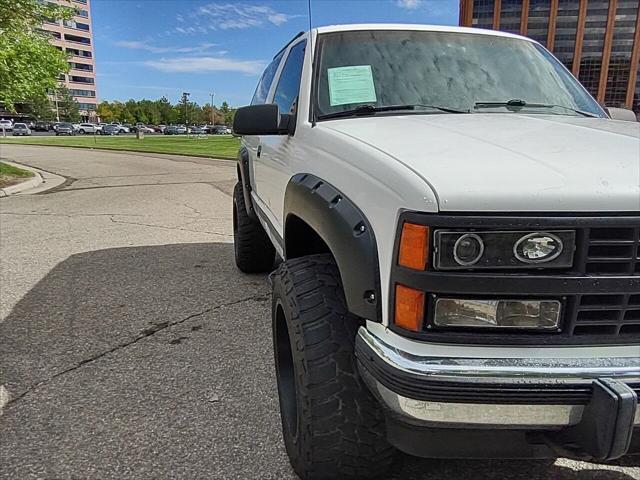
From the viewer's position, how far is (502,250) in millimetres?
1395

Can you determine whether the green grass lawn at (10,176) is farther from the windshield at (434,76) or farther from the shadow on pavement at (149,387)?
the windshield at (434,76)

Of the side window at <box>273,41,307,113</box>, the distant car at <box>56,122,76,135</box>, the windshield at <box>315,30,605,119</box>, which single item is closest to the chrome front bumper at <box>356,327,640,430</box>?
the windshield at <box>315,30,605,119</box>

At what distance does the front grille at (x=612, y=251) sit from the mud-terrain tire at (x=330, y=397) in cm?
79

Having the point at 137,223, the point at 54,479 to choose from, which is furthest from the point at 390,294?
the point at 137,223

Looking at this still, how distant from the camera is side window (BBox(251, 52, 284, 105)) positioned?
421 cm

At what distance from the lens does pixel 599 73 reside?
68.0 m

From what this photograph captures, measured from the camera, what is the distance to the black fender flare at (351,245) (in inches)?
61.0

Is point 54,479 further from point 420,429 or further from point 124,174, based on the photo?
point 124,174

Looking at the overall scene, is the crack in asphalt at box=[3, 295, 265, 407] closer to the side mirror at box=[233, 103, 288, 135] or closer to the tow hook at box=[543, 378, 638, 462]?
the side mirror at box=[233, 103, 288, 135]

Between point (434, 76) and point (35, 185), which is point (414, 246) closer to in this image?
point (434, 76)

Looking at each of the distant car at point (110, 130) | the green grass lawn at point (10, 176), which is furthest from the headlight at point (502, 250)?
the distant car at point (110, 130)

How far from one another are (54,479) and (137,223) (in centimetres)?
596

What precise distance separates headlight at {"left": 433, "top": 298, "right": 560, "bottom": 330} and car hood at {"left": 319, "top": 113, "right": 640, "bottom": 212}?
26cm

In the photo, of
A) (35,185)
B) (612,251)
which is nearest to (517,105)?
(612,251)
